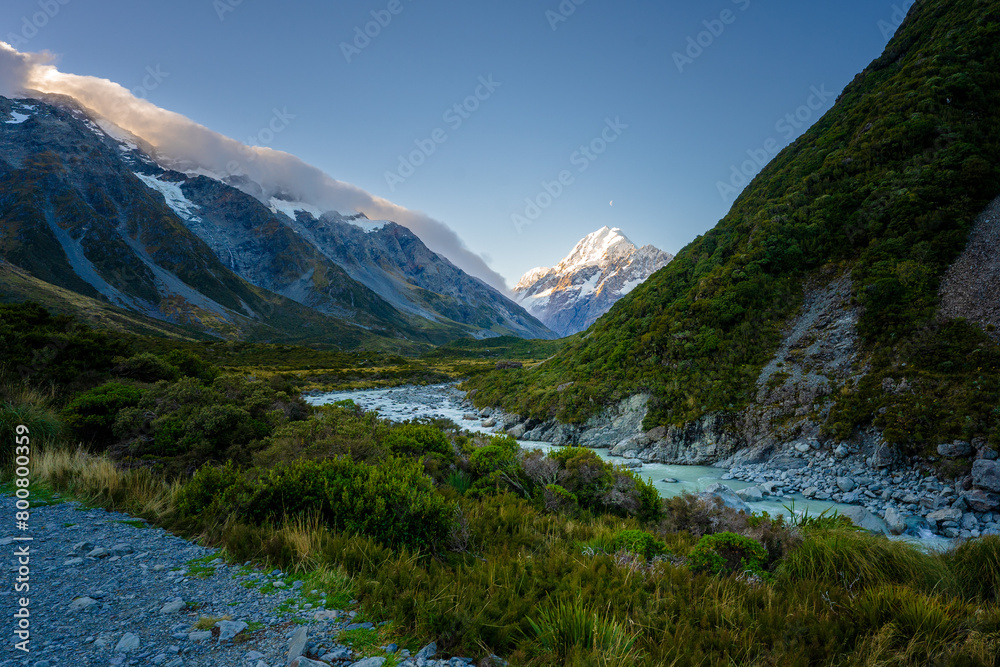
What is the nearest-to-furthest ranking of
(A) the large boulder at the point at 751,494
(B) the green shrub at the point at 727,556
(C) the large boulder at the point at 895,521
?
(B) the green shrub at the point at 727,556, (C) the large boulder at the point at 895,521, (A) the large boulder at the point at 751,494

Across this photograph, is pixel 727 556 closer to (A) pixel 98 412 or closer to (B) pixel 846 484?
(B) pixel 846 484

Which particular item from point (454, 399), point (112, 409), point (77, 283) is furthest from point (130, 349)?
point (77, 283)

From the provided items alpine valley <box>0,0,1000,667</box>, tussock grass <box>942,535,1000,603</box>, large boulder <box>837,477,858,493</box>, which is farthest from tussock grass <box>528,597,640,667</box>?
large boulder <box>837,477,858,493</box>

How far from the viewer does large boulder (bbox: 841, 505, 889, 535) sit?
35.6ft

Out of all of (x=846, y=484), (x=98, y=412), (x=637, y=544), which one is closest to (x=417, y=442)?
(x=637, y=544)

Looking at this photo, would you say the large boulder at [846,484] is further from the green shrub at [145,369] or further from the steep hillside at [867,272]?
Result: the green shrub at [145,369]

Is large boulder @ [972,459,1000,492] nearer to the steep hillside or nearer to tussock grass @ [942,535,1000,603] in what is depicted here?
the steep hillside

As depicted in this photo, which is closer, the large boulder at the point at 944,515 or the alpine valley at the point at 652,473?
the alpine valley at the point at 652,473

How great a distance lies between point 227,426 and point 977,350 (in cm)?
2568

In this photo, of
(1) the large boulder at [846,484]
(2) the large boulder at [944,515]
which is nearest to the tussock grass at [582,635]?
(2) the large boulder at [944,515]

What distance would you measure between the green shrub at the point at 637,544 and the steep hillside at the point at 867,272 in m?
13.5

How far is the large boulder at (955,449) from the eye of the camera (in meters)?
12.5

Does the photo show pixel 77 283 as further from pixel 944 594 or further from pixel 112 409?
pixel 944 594

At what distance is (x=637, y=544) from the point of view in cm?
627
